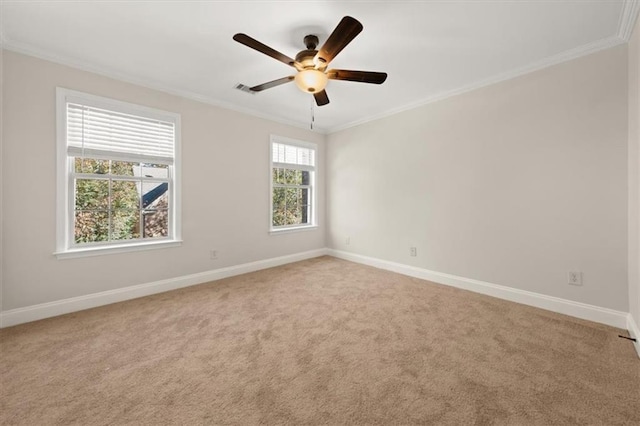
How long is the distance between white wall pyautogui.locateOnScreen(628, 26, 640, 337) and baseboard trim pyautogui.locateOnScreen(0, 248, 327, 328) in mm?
4039

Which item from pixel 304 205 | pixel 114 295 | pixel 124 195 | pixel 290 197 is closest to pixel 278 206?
pixel 290 197

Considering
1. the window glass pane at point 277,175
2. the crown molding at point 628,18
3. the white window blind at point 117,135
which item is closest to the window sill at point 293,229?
the window glass pane at point 277,175

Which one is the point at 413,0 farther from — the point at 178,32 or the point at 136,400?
the point at 136,400

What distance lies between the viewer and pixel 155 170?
321 centimetres

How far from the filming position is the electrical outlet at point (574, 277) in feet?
8.11

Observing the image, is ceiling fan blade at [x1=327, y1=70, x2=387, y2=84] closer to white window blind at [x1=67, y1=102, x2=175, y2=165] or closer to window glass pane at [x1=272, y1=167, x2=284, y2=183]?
white window blind at [x1=67, y1=102, x2=175, y2=165]

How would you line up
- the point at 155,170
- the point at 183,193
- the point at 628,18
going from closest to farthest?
the point at 628,18 < the point at 155,170 < the point at 183,193

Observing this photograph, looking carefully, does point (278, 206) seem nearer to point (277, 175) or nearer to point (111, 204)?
point (277, 175)

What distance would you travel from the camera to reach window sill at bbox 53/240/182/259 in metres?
2.60

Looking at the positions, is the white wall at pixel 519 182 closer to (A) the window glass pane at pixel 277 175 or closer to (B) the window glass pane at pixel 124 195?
(A) the window glass pane at pixel 277 175

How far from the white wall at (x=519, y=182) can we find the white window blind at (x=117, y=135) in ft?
10.1

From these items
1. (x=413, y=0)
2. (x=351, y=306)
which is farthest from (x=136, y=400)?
(x=413, y=0)

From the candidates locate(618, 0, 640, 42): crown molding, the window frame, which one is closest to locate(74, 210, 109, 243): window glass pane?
the window frame

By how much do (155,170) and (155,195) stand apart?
315 mm
